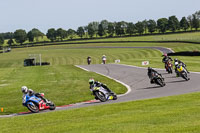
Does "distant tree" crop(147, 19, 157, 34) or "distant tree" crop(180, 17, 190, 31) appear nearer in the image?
"distant tree" crop(180, 17, 190, 31)

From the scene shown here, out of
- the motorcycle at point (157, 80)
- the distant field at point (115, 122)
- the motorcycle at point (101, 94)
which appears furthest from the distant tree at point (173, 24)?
the distant field at point (115, 122)

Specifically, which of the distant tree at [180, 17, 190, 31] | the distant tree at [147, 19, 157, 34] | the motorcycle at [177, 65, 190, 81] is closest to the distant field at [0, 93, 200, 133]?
the motorcycle at [177, 65, 190, 81]

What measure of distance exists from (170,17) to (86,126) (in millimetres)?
189148

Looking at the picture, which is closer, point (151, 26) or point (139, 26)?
point (151, 26)

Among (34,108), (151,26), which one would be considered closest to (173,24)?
(151,26)

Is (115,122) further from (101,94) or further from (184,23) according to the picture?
(184,23)

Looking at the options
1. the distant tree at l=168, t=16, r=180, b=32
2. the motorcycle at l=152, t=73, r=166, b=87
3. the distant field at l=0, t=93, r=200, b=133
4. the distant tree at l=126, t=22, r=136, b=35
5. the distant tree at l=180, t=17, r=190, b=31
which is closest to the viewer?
the distant field at l=0, t=93, r=200, b=133

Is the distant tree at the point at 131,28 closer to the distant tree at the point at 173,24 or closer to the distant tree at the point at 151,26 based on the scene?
the distant tree at the point at 151,26

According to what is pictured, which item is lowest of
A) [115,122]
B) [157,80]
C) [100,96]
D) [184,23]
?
[100,96]

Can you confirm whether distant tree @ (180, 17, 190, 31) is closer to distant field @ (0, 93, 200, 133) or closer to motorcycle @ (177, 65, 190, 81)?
motorcycle @ (177, 65, 190, 81)

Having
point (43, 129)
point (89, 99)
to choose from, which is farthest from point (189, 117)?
point (89, 99)

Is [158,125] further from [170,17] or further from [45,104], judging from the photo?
[170,17]

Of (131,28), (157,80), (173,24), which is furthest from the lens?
(131,28)

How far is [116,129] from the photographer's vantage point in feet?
31.6
